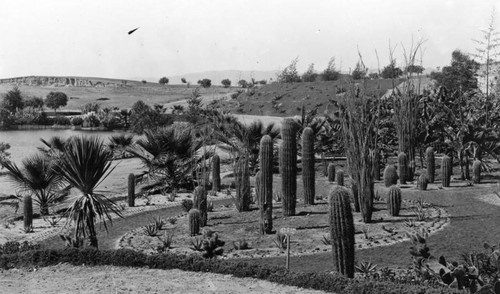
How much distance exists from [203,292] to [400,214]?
864 centimetres

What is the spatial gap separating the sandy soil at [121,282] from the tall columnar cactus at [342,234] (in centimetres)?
112

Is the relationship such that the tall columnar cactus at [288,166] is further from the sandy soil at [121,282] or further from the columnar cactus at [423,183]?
the columnar cactus at [423,183]

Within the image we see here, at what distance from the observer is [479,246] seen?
12891 millimetres

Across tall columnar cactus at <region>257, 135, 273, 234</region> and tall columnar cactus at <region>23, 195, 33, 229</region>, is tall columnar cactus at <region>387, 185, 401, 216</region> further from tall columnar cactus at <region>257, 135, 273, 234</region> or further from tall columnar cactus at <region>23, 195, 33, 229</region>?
tall columnar cactus at <region>23, 195, 33, 229</region>

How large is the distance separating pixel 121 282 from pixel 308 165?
9143mm

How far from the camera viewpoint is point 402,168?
22609 millimetres

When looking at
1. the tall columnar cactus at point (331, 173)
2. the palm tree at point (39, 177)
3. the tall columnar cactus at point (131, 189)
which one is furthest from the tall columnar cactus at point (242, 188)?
the tall columnar cactus at point (331, 173)

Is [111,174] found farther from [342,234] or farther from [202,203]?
[342,234]

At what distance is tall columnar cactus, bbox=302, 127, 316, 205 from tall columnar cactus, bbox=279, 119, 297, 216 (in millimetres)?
1292

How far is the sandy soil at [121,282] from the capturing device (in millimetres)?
9578

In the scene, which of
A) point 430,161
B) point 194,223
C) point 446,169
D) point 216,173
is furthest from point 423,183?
point 194,223

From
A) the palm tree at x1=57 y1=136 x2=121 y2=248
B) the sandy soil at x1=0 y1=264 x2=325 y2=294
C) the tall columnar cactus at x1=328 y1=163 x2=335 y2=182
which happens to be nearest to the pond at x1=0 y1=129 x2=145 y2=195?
the palm tree at x1=57 y1=136 x2=121 y2=248

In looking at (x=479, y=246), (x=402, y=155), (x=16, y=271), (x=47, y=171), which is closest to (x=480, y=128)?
(x=402, y=155)

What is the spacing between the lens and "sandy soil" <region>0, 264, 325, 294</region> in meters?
9.58
